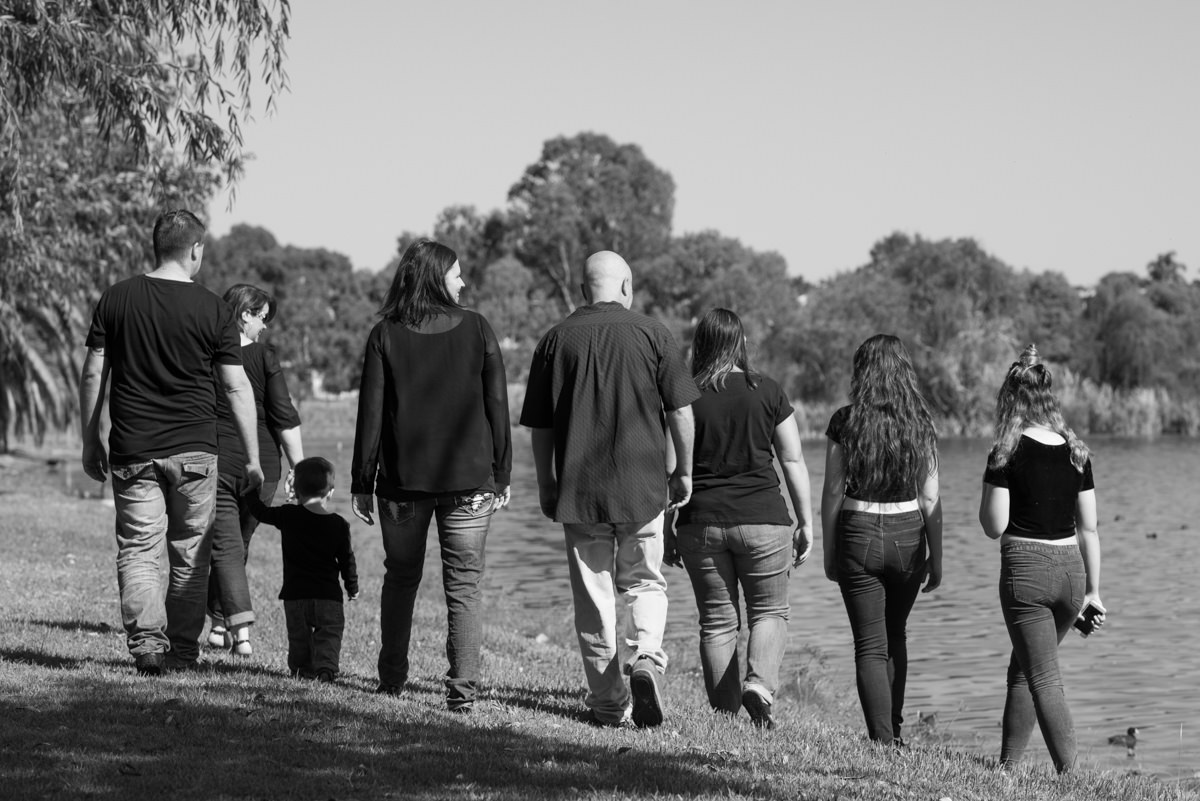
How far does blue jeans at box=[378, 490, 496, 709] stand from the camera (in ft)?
22.1

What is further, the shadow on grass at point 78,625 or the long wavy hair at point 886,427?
the shadow on grass at point 78,625

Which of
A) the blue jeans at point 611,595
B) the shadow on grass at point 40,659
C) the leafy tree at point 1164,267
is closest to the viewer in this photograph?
the blue jeans at point 611,595

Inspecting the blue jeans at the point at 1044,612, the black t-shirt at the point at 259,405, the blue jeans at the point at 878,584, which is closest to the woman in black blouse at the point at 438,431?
the blue jeans at the point at 878,584

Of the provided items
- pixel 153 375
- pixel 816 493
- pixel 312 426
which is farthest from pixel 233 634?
pixel 312 426

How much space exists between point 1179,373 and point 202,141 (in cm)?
5933

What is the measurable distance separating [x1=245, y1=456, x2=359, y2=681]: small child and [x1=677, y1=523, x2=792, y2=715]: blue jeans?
1.82 metres

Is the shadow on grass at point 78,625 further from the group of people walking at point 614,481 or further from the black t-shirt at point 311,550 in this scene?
the black t-shirt at point 311,550

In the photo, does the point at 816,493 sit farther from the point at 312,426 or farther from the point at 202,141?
the point at 312,426

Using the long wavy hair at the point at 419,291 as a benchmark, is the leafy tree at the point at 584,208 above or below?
above

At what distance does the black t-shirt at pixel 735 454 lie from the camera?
713cm

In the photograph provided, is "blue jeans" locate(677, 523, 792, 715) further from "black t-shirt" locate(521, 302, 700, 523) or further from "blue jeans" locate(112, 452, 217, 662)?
"blue jeans" locate(112, 452, 217, 662)

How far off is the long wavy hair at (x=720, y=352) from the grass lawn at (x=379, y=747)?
164 cm

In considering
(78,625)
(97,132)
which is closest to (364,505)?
(78,625)

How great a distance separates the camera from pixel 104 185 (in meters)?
23.2
